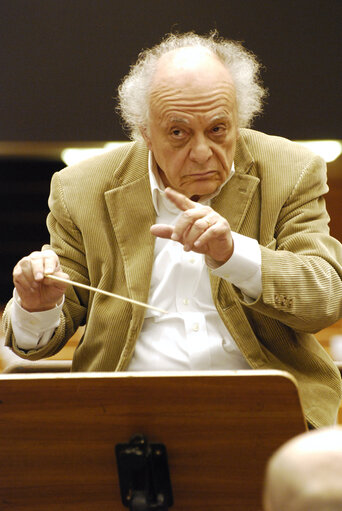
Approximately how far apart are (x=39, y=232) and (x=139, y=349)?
4207 millimetres

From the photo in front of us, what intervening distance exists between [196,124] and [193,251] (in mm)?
320

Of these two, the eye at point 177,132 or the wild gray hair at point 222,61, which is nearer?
the eye at point 177,132

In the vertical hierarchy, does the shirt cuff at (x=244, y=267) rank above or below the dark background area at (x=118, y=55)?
below

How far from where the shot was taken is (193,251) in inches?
58.2

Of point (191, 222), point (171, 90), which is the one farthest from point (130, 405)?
point (171, 90)

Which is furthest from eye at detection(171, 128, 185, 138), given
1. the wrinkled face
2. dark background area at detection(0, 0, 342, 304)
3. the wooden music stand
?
dark background area at detection(0, 0, 342, 304)

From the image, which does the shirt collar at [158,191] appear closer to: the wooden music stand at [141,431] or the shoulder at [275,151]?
the shoulder at [275,151]

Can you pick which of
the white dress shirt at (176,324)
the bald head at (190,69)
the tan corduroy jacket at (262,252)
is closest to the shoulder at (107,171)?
the tan corduroy jacket at (262,252)

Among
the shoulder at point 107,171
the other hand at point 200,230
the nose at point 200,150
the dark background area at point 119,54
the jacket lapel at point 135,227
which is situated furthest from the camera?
the dark background area at point 119,54

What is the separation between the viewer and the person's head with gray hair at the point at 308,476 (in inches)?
17.4

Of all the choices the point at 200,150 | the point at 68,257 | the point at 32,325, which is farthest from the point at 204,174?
the point at 32,325

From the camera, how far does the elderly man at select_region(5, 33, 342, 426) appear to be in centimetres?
152

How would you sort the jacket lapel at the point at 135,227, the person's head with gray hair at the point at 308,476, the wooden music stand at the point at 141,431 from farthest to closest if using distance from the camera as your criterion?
1. the jacket lapel at the point at 135,227
2. the wooden music stand at the point at 141,431
3. the person's head with gray hair at the point at 308,476

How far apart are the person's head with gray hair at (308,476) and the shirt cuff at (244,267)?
98 cm
